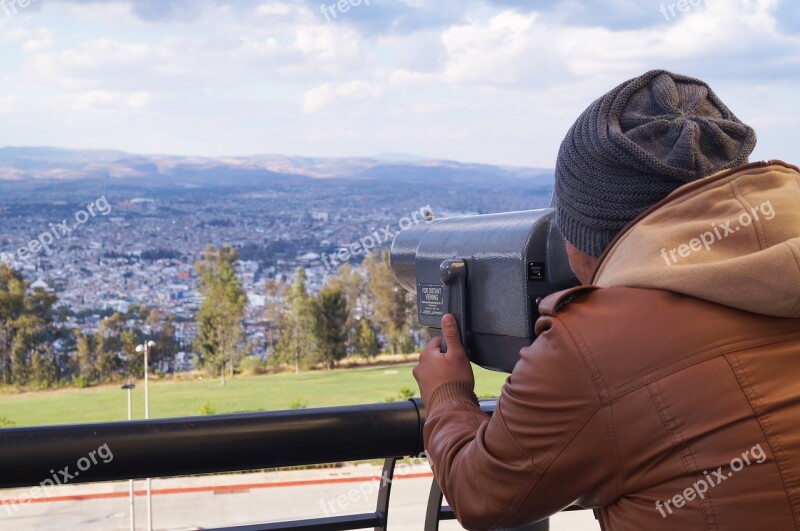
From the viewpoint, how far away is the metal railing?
1131 mm

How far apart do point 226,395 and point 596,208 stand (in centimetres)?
2093

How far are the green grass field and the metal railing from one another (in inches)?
599

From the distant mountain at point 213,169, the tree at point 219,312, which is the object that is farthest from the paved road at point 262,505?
the distant mountain at point 213,169

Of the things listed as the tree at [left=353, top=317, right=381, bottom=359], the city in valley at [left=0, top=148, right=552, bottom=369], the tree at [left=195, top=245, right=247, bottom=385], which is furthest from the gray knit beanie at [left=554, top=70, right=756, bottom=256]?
the tree at [left=195, top=245, right=247, bottom=385]

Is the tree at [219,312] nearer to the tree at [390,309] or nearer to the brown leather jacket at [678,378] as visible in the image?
the tree at [390,309]

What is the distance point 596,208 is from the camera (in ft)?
3.25

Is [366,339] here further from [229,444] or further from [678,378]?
[678,378]

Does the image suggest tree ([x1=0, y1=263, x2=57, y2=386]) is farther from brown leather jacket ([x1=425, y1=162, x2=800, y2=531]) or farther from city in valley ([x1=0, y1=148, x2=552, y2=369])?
brown leather jacket ([x1=425, y1=162, x2=800, y2=531])

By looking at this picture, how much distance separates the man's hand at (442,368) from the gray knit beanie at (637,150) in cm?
24

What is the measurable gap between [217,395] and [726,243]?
20.1 meters

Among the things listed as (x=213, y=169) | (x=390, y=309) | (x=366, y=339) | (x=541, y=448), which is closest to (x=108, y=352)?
(x=366, y=339)

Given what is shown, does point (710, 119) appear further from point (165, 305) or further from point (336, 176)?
point (336, 176)

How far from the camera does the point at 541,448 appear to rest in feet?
2.97

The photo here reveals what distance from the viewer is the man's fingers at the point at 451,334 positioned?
1.24 meters
